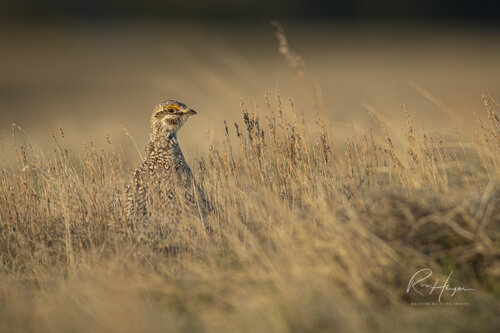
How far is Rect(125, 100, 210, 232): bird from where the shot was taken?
6410 millimetres

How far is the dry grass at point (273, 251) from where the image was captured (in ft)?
14.6

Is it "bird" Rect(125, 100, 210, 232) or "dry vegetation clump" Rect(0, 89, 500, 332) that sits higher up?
"bird" Rect(125, 100, 210, 232)

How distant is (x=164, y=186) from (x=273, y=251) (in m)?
1.82

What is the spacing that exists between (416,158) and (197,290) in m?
2.81

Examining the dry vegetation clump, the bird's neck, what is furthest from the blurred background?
the dry vegetation clump

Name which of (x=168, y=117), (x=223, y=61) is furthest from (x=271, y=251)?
(x=223, y=61)

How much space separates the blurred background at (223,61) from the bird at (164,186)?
1.31ft

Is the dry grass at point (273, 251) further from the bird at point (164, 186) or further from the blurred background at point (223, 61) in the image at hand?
the blurred background at point (223, 61)

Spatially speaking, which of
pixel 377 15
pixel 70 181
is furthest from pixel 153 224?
pixel 377 15

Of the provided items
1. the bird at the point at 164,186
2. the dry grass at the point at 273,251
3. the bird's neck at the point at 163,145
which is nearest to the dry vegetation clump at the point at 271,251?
the dry grass at the point at 273,251

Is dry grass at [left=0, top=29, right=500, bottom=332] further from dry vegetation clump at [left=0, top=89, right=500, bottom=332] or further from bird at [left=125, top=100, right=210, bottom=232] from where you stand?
bird at [left=125, top=100, right=210, bottom=232]

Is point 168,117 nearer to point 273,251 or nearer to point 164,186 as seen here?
point 164,186

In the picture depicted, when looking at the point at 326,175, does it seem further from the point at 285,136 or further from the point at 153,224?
the point at 153,224

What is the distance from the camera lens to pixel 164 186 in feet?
21.7
